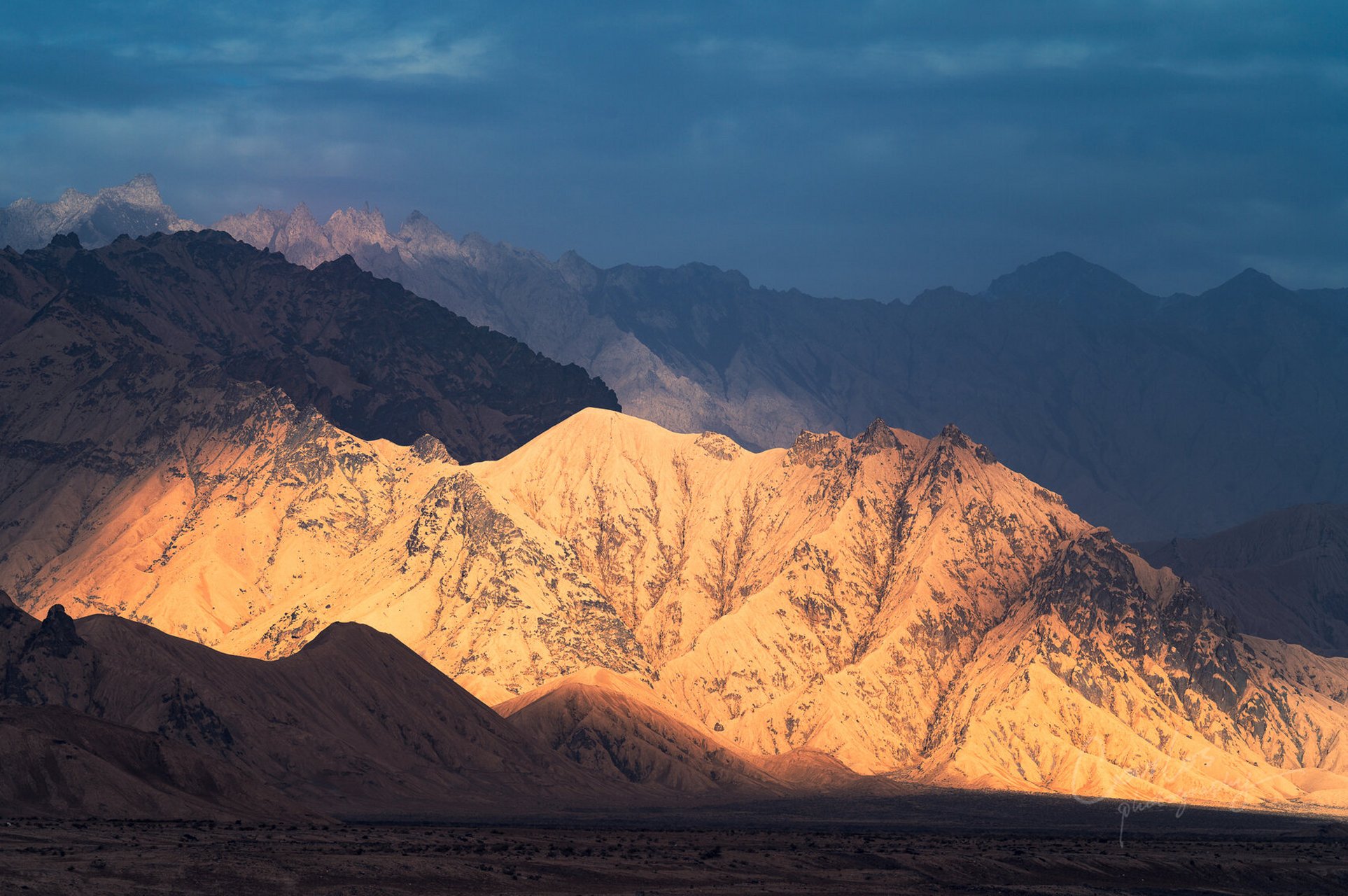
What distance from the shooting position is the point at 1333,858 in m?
197

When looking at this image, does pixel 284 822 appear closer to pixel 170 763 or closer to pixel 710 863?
pixel 170 763

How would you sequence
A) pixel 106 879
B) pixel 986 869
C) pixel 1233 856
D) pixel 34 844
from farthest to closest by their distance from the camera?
1. pixel 1233 856
2. pixel 986 869
3. pixel 34 844
4. pixel 106 879

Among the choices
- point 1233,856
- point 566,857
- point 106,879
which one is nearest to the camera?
point 106,879

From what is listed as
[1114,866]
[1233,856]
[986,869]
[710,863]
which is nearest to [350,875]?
[710,863]

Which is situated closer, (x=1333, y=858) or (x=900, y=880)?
(x=900, y=880)

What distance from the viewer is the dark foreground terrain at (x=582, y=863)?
5069 inches

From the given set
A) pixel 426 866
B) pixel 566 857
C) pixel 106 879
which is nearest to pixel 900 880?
pixel 566 857

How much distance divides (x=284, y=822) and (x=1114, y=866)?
7589 centimetres

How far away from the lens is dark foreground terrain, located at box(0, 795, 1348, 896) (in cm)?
12875

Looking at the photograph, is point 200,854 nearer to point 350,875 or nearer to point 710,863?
point 350,875

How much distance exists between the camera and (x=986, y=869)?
169750mm

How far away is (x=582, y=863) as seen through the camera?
153m

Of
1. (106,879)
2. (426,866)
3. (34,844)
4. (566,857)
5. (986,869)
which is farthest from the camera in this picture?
(986,869)

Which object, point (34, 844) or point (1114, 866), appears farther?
point (1114, 866)
